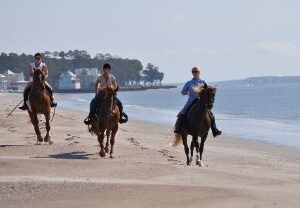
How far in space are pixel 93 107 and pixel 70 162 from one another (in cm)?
264

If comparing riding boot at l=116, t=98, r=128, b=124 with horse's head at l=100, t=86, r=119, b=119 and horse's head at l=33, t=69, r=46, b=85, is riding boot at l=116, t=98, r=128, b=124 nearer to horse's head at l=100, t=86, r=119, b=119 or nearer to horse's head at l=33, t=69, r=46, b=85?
horse's head at l=100, t=86, r=119, b=119

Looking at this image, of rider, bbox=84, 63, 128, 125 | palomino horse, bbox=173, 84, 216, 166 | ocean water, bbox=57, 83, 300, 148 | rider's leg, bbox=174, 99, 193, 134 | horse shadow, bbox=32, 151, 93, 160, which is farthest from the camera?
ocean water, bbox=57, 83, 300, 148

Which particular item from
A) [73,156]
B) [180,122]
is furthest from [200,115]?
[73,156]

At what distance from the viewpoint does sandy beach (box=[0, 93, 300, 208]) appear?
33.2ft

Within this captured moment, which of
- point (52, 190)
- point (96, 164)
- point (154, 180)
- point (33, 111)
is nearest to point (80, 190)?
point (52, 190)

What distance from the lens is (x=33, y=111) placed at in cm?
1858

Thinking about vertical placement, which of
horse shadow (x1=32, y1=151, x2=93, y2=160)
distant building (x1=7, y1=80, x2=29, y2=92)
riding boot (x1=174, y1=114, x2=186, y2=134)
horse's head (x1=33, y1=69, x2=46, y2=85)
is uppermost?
horse's head (x1=33, y1=69, x2=46, y2=85)

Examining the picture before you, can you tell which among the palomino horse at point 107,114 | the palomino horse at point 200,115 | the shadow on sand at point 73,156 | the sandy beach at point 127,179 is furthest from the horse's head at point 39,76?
the palomino horse at point 200,115

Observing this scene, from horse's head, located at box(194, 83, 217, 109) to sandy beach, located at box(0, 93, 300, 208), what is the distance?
1666 millimetres

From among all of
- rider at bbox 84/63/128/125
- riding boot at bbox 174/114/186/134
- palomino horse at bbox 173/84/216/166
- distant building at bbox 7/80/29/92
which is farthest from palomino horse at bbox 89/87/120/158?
distant building at bbox 7/80/29/92

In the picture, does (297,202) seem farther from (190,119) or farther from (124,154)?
(124,154)

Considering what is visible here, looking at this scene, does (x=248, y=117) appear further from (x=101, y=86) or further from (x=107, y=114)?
(x=107, y=114)

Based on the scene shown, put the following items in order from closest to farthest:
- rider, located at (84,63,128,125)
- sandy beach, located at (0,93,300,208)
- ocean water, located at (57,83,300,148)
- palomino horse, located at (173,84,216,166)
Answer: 1. sandy beach, located at (0,93,300,208)
2. palomino horse, located at (173,84,216,166)
3. rider, located at (84,63,128,125)
4. ocean water, located at (57,83,300,148)

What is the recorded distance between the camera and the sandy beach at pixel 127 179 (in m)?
10.1
